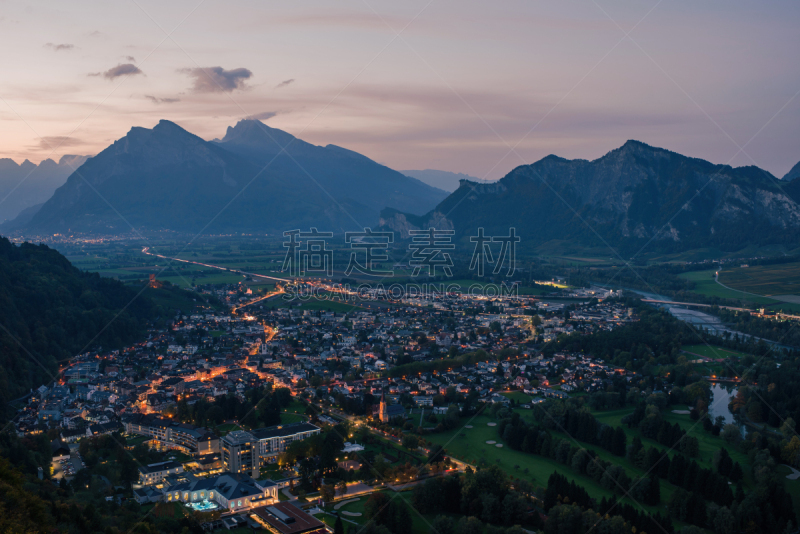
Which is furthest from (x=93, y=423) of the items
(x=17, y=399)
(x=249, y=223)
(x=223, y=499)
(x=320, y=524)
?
(x=249, y=223)

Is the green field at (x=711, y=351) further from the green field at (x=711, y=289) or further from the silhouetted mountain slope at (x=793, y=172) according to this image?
the silhouetted mountain slope at (x=793, y=172)

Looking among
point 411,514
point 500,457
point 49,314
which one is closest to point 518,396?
point 500,457

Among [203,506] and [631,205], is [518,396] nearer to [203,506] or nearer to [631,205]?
[203,506]

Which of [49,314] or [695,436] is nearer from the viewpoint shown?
[695,436]

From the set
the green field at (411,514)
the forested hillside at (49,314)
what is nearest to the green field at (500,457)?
the green field at (411,514)

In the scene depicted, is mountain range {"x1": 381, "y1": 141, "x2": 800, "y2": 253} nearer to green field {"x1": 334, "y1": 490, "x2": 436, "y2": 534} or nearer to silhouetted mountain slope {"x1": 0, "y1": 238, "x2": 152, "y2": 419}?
silhouetted mountain slope {"x1": 0, "y1": 238, "x2": 152, "y2": 419}

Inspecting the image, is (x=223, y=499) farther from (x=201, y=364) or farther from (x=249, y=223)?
(x=249, y=223)
